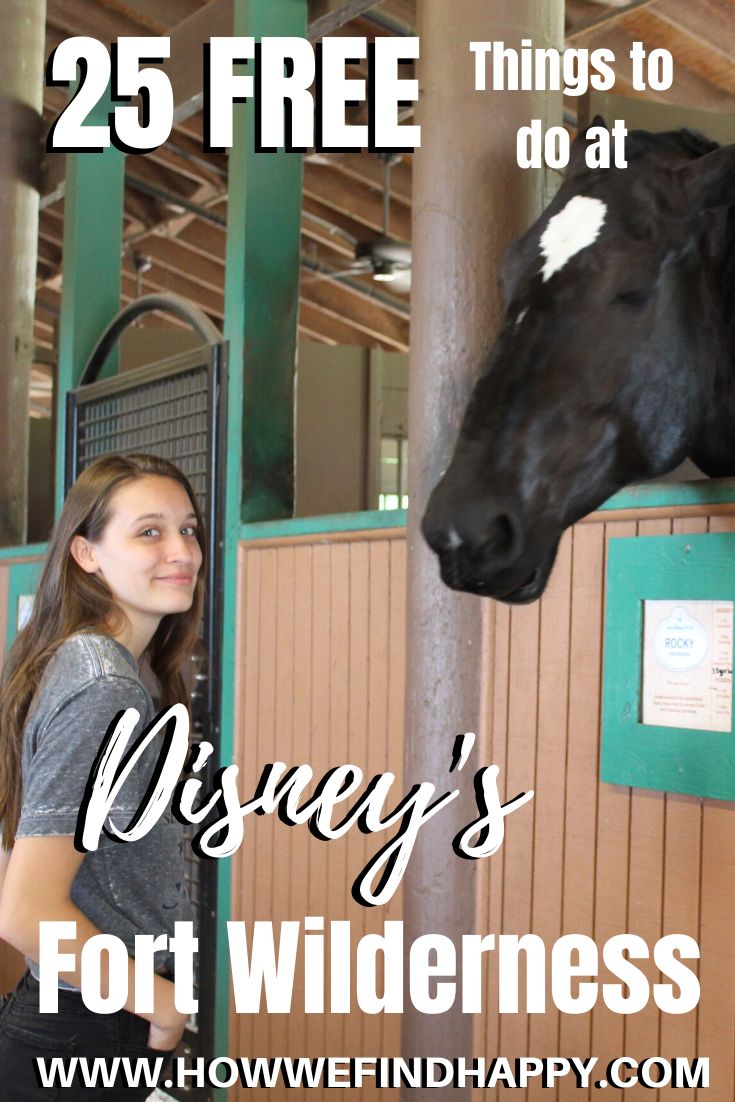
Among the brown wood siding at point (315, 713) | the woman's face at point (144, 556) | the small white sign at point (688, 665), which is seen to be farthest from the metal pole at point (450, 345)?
the woman's face at point (144, 556)

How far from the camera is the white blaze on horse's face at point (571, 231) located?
1.71m

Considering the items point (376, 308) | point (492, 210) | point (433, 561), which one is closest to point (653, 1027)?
point (433, 561)

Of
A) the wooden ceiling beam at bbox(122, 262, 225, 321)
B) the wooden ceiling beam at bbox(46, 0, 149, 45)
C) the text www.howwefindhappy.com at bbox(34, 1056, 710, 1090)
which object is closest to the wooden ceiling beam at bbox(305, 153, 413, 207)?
the wooden ceiling beam at bbox(46, 0, 149, 45)

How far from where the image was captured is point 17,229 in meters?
5.16

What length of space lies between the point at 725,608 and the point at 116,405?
2623 mm

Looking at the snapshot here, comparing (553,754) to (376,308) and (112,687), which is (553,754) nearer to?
(112,687)

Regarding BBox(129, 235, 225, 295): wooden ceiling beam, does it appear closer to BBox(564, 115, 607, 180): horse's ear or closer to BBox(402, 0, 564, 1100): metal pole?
BBox(402, 0, 564, 1100): metal pole

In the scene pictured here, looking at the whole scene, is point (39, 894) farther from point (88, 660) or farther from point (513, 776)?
point (513, 776)

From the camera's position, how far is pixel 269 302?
3.34 meters

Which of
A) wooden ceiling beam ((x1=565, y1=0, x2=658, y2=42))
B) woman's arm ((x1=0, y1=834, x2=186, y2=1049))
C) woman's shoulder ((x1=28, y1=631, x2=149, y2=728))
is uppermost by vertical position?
wooden ceiling beam ((x1=565, y1=0, x2=658, y2=42))

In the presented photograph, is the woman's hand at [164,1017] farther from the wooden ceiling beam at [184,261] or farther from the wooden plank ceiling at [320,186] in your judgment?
the wooden ceiling beam at [184,261]

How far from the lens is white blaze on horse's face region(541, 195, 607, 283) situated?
5.61 feet

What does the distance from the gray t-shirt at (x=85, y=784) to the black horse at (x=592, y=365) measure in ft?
1.43

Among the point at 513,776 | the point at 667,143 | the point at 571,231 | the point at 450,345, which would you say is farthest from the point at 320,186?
the point at 571,231
